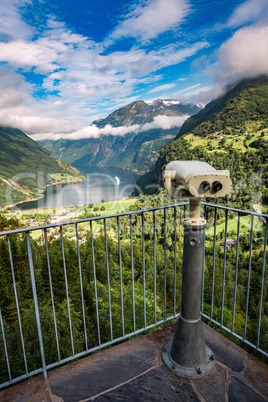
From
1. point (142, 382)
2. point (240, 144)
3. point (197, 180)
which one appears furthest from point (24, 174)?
point (197, 180)

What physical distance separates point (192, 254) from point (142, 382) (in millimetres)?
1078

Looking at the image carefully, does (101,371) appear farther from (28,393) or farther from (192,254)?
(192,254)

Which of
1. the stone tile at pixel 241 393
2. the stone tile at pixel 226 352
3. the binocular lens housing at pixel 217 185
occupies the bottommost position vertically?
the stone tile at pixel 226 352

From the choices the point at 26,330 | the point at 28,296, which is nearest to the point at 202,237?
the point at 26,330

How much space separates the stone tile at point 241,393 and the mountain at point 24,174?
105 meters

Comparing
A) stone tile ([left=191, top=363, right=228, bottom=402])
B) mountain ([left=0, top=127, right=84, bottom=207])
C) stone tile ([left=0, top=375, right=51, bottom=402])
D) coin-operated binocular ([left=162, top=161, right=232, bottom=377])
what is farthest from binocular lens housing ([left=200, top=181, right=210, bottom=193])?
mountain ([left=0, top=127, right=84, bottom=207])

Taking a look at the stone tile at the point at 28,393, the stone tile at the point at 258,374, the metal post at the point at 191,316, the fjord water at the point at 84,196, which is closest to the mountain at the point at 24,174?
the fjord water at the point at 84,196

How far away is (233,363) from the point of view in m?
2.07

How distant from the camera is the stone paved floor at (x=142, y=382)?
179cm

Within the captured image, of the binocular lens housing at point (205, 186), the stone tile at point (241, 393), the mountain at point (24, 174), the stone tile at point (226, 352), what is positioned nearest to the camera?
the binocular lens housing at point (205, 186)

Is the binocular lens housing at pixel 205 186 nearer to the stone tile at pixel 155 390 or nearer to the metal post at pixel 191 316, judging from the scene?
the metal post at pixel 191 316

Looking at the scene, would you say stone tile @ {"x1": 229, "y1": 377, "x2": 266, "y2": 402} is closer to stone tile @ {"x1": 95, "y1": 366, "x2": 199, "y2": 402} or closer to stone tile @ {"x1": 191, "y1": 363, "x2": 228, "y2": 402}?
stone tile @ {"x1": 191, "y1": 363, "x2": 228, "y2": 402}

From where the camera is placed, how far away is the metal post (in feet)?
6.14

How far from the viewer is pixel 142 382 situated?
1912 mm
